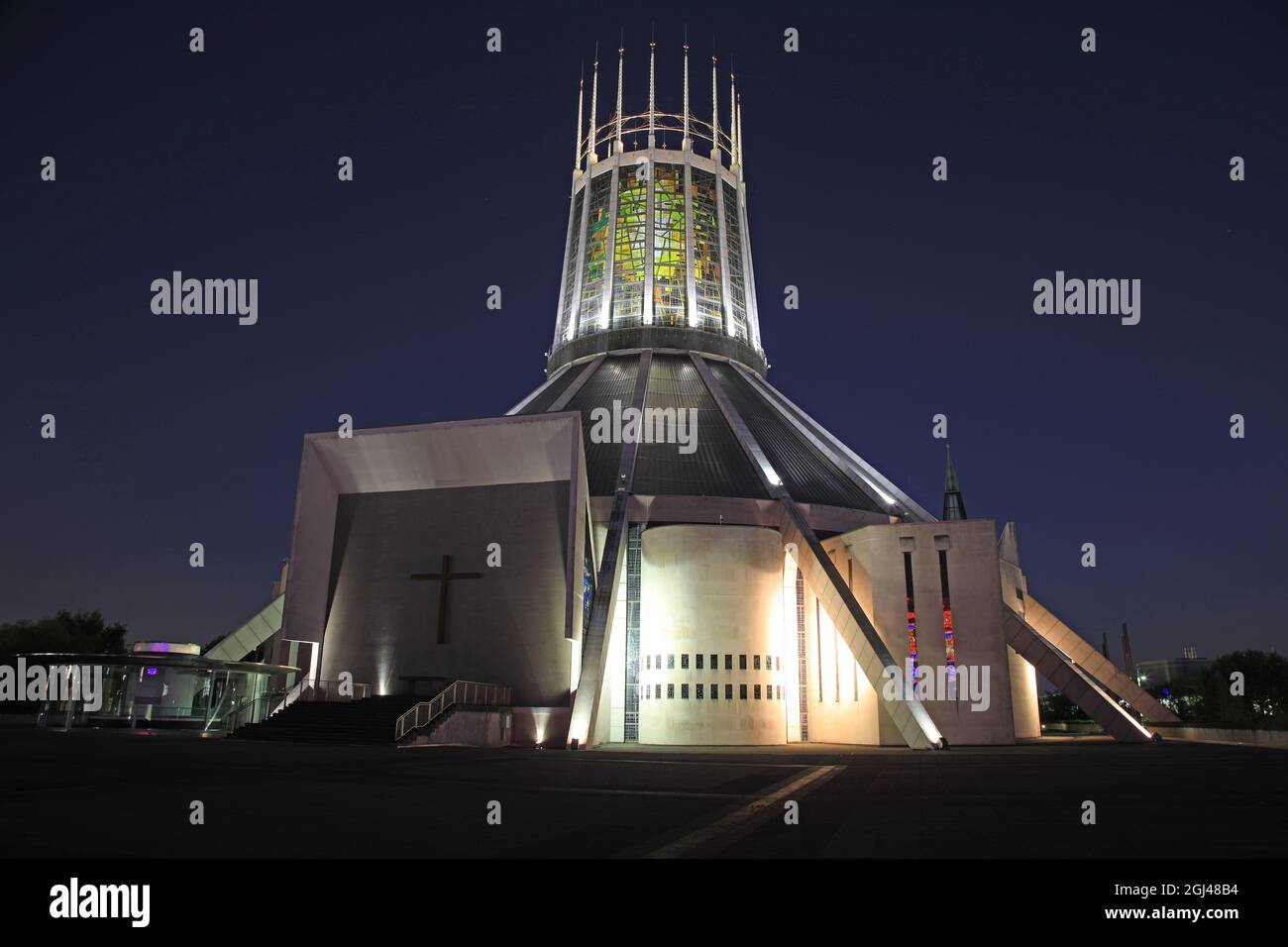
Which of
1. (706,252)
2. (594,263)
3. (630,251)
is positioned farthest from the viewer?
(594,263)

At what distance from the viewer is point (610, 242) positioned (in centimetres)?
4056

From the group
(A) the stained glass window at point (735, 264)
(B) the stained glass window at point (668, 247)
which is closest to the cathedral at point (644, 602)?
(B) the stained glass window at point (668, 247)

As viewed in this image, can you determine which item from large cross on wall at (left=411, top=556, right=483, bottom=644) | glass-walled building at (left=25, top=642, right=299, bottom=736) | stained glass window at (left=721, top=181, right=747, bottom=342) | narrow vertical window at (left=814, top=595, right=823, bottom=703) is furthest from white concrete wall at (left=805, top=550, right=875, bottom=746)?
glass-walled building at (left=25, top=642, right=299, bottom=736)

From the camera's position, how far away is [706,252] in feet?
134

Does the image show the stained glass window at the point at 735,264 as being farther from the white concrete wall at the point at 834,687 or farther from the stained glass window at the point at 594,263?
the white concrete wall at the point at 834,687

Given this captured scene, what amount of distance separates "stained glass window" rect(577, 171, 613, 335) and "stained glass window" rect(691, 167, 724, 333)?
4.21m

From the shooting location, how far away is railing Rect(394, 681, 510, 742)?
19.4 meters

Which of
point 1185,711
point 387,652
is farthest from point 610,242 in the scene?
point 1185,711

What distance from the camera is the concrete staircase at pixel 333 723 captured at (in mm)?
19219

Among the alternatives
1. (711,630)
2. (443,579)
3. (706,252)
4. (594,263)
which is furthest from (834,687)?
(594,263)

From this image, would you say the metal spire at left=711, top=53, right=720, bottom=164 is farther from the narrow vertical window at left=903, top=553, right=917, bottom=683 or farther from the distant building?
the distant building

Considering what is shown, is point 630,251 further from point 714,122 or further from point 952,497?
point 952,497

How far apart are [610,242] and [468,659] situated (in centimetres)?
2293

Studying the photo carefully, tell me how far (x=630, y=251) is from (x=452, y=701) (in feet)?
83.1
